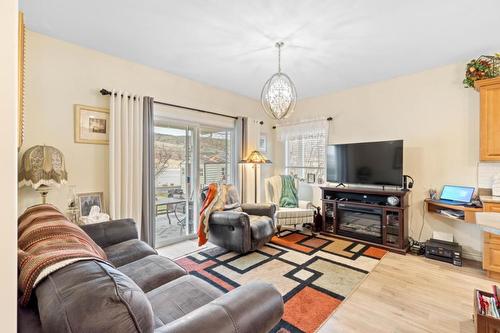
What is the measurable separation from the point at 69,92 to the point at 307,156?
3891 mm

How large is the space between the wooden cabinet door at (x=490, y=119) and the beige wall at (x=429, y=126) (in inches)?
11.2

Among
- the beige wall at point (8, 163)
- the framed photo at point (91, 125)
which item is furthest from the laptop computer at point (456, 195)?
the framed photo at point (91, 125)

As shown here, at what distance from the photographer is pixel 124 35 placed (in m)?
2.40

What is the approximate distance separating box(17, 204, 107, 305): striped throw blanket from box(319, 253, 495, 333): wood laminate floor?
68.7 inches

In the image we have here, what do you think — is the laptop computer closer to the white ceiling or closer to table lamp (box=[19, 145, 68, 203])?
the white ceiling

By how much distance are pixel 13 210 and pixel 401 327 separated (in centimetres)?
241

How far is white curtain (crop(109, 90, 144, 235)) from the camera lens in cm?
274

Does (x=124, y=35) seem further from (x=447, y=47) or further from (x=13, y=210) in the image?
(x=447, y=47)

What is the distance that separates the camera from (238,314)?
38.9 inches

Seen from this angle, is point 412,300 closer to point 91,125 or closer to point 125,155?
point 125,155

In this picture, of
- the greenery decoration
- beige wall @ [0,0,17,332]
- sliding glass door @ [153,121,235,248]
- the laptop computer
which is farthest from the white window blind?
beige wall @ [0,0,17,332]

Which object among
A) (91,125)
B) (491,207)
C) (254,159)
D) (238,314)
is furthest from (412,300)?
(91,125)

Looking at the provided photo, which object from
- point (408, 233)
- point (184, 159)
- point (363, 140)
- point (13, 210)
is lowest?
point (408, 233)

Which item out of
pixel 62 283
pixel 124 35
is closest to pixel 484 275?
pixel 62 283
